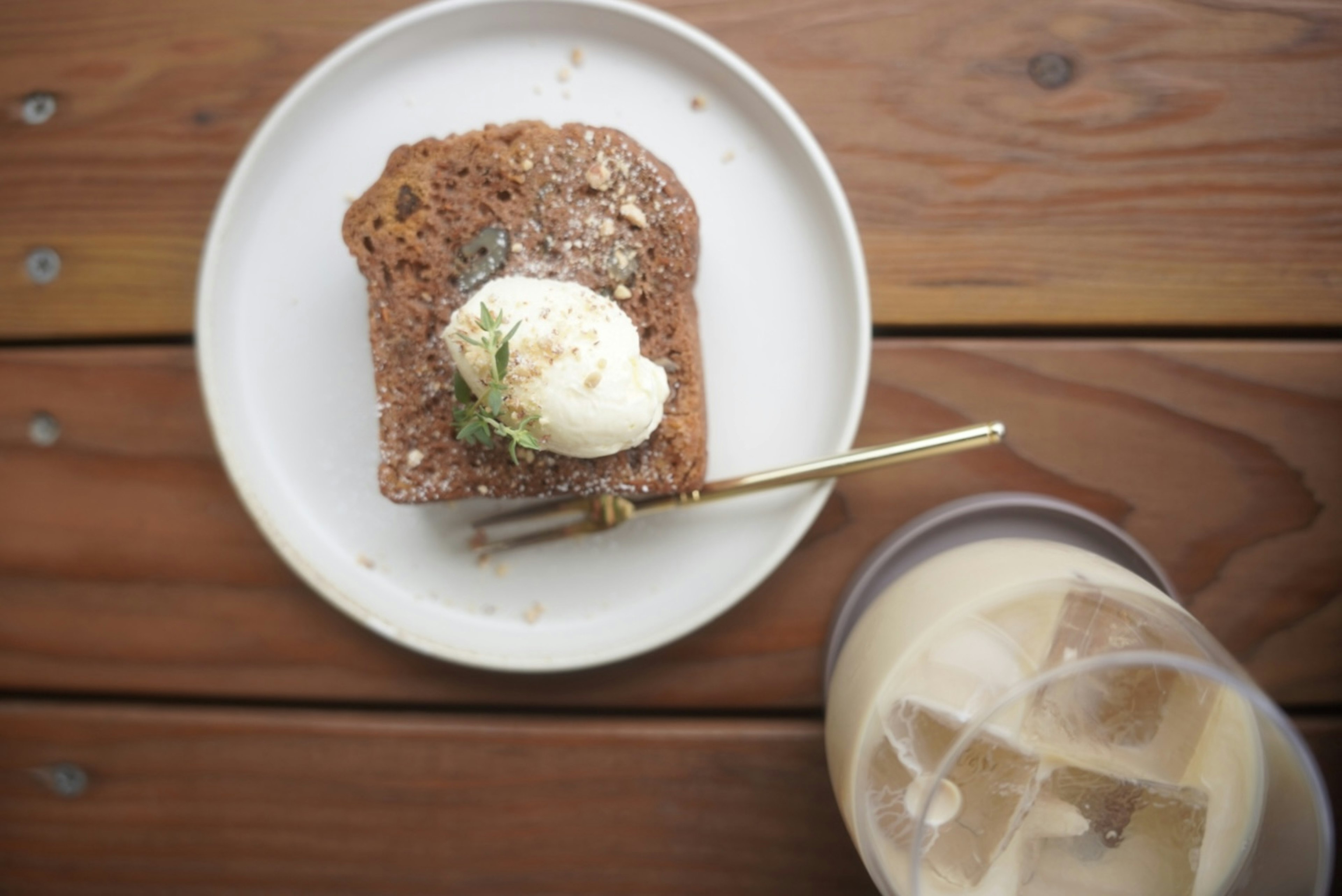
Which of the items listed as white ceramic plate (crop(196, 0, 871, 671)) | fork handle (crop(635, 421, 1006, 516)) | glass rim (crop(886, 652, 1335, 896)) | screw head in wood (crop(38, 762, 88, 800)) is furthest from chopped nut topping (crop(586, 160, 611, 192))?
screw head in wood (crop(38, 762, 88, 800))

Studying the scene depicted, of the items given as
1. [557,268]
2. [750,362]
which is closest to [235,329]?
[557,268]

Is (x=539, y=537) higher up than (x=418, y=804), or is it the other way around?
(x=539, y=537)

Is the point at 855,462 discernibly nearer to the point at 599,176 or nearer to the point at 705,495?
the point at 705,495

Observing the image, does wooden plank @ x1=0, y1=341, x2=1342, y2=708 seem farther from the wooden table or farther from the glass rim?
the glass rim

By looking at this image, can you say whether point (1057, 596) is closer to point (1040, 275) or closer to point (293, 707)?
point (1040, 275)

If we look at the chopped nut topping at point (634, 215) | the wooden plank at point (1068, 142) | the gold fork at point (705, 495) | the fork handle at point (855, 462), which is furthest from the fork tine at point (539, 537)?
the wooden plank at point (1068, 142)

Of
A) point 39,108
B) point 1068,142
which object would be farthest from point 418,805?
point 1068,142

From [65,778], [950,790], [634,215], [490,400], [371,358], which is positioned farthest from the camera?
[65,778]
